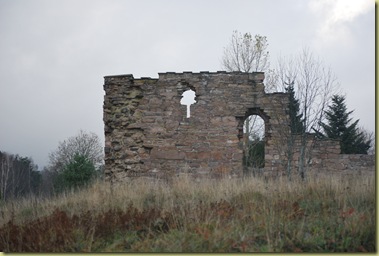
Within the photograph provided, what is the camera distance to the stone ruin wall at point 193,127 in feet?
32.4

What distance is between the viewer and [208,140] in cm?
990

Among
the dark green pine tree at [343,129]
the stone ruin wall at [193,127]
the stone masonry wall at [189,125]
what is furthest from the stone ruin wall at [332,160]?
the dark green pine tree at [343,129]

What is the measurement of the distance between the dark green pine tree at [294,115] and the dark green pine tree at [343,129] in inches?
413

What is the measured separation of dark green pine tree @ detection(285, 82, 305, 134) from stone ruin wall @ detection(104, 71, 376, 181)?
24 centimetres

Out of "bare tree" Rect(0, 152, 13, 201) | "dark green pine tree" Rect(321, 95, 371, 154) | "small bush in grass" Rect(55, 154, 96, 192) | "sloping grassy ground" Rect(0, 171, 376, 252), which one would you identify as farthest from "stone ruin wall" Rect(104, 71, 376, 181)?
"dark green pine tree" Rect(321, 95, 371, 154)

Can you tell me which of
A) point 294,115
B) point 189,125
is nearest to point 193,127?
point 189,125

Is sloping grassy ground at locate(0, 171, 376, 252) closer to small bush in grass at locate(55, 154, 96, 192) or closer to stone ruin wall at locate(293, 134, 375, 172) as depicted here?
stone ruin wall at locate(293, 134, 375, 172)

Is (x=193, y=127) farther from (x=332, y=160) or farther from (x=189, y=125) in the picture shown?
(x=332, y=160)

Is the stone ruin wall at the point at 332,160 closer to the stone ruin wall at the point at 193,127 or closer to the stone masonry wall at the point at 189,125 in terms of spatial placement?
the stone ruin wall at the point at 193,127

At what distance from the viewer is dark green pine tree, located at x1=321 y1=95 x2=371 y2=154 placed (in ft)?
66.3

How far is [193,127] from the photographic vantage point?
9.94 metres

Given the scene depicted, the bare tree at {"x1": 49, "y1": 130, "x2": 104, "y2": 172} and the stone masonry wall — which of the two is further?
the bare tree at {"x1": 49, "y1": 130, "x2": 104, "y2": 172}

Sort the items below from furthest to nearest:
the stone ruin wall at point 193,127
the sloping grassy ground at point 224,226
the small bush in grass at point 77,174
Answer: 1. the small bush in grass at point 77,174
2. the stone ruin wall at point 193,127
3. the sloping grassy ground at point 224,226

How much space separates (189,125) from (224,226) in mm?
5467
